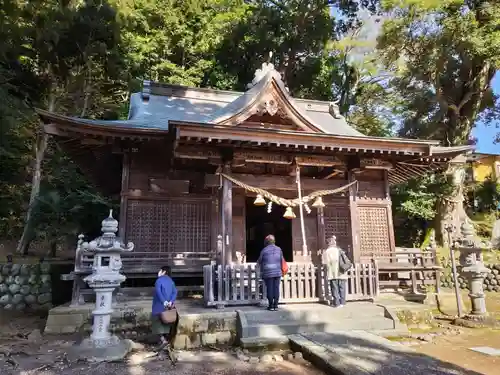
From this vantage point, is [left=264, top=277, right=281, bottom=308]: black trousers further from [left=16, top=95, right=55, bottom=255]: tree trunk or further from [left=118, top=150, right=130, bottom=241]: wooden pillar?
[left=16, top=95, right=55, bottom=255]: tree trunk

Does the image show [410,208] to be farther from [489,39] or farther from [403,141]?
[403,141]

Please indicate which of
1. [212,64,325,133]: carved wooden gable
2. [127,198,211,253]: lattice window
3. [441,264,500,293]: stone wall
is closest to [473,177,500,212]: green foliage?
[441,264,500,293]: stone wall

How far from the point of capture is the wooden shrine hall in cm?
895

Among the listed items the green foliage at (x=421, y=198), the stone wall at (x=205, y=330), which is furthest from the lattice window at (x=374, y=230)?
the green foliage at (x=421, y=198)

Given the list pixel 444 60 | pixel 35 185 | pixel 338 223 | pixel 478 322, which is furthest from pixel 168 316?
pixel 444 60

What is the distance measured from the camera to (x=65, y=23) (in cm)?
1720

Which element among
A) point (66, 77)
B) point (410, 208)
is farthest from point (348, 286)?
point (66, 77)

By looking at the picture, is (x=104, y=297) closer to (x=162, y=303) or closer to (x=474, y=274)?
(x=162, y=303)

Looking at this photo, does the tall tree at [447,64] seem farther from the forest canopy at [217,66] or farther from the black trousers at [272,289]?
the black trousers at [272,289]

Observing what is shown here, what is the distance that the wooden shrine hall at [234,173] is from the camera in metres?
8.95

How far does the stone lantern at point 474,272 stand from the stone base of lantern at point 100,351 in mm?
7595

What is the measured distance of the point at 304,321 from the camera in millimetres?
7000

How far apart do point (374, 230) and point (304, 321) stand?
5.46 m

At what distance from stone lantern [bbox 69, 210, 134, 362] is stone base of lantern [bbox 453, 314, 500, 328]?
24.5 ft
